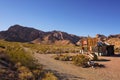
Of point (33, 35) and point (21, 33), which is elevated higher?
point (21, 33)

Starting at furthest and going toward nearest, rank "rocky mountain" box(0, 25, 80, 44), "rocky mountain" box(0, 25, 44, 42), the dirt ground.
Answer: "rocky mountain" box(0, 25, 80, 44), "rocky mountain" box(0, 25, 44, 42), the dirt ground

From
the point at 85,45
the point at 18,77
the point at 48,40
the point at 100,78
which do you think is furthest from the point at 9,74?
the point at 48,40

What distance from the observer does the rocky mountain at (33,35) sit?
15750 centimetres

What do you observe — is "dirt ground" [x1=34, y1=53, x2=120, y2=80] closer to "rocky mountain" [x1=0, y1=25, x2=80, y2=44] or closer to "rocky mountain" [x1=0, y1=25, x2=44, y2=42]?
"rocky mountain" [x1=0, y1=25, x2=80, y2=44]

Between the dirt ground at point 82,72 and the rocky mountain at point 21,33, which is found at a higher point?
the rocky mountain at point 21,33

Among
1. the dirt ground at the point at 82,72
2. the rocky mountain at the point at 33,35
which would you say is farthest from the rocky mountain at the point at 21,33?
the dirt ground at the point at 82,72

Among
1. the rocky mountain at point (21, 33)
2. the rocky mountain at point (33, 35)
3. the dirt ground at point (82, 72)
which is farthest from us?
the rocky mountain at point (33, 35)

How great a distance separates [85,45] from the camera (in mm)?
43406

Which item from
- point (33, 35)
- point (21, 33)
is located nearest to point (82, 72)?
point (21, 33)

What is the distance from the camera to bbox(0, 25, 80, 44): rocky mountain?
15750 cm

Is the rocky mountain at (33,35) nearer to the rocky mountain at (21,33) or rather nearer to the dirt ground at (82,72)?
the rocky mountain at (21,33)

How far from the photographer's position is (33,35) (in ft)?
571

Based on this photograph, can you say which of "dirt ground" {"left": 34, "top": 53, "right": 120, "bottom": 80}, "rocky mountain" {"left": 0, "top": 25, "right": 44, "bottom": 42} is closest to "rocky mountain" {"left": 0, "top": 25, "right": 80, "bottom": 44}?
"rocky mountain" {"left": 0, "top": 25, "right": 44, "bottom": 42}

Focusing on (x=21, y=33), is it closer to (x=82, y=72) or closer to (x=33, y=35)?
(x=33, y=35)
